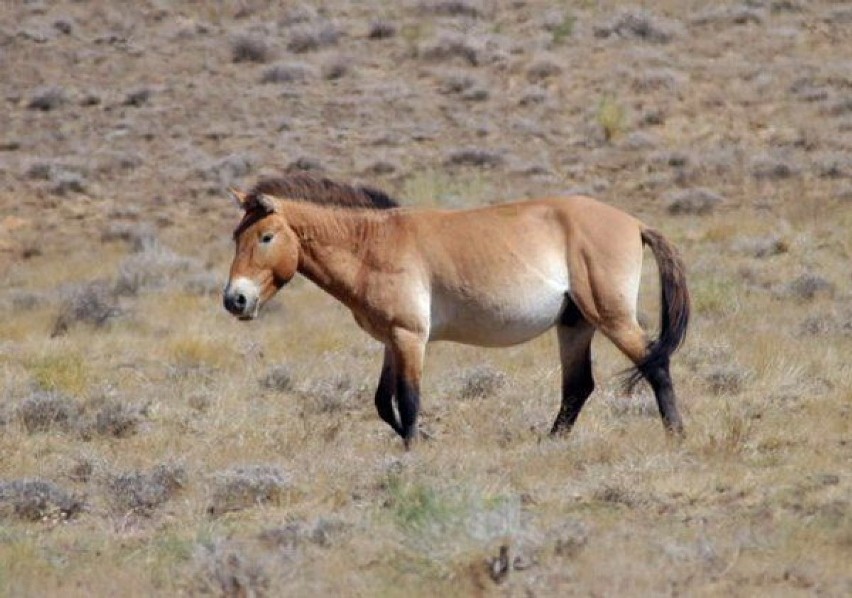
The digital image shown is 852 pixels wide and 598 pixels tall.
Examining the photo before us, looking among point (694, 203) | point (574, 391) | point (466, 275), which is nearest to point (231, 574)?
point (466, 275)

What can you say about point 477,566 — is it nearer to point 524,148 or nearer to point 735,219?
point 735,219

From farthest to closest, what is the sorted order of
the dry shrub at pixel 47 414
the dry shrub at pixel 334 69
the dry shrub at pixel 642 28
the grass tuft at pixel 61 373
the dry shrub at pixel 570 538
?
1. the dry shrub at pixel 642 28
2. the dry shrub at pixel 334 69
3. the grass tuft at pixel 61 373
4. the dry shrub at pixel 47 414
5. the dry shrub at pixel 570 538

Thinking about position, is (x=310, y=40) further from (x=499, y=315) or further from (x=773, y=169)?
(x=499, y=315)

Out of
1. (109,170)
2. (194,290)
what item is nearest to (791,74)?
(109,170)

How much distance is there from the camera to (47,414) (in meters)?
11.6

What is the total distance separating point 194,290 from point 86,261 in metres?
3.86

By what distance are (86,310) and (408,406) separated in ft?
27.7

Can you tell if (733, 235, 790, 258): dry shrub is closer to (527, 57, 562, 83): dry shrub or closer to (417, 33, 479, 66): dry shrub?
(527, 57, 562, 83): dry shrub

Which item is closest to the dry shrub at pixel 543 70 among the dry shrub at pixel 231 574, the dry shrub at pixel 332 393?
the dry shrub at pixel 332 393

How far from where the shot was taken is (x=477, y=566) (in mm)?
6406

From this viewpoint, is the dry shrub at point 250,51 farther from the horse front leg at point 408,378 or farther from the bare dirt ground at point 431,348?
the horse front leg at point 408,378

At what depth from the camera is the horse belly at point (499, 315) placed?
1009 cm

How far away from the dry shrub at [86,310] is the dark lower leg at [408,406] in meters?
8.04

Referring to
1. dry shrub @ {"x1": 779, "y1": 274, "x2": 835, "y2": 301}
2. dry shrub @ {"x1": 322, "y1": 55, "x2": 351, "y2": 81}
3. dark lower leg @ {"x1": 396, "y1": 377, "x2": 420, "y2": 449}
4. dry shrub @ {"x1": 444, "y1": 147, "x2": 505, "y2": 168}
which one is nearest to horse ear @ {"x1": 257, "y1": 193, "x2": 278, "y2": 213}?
dark lower leg @ {"x1": 396, "y1": 377, "x2": 420, "y2": 449}
